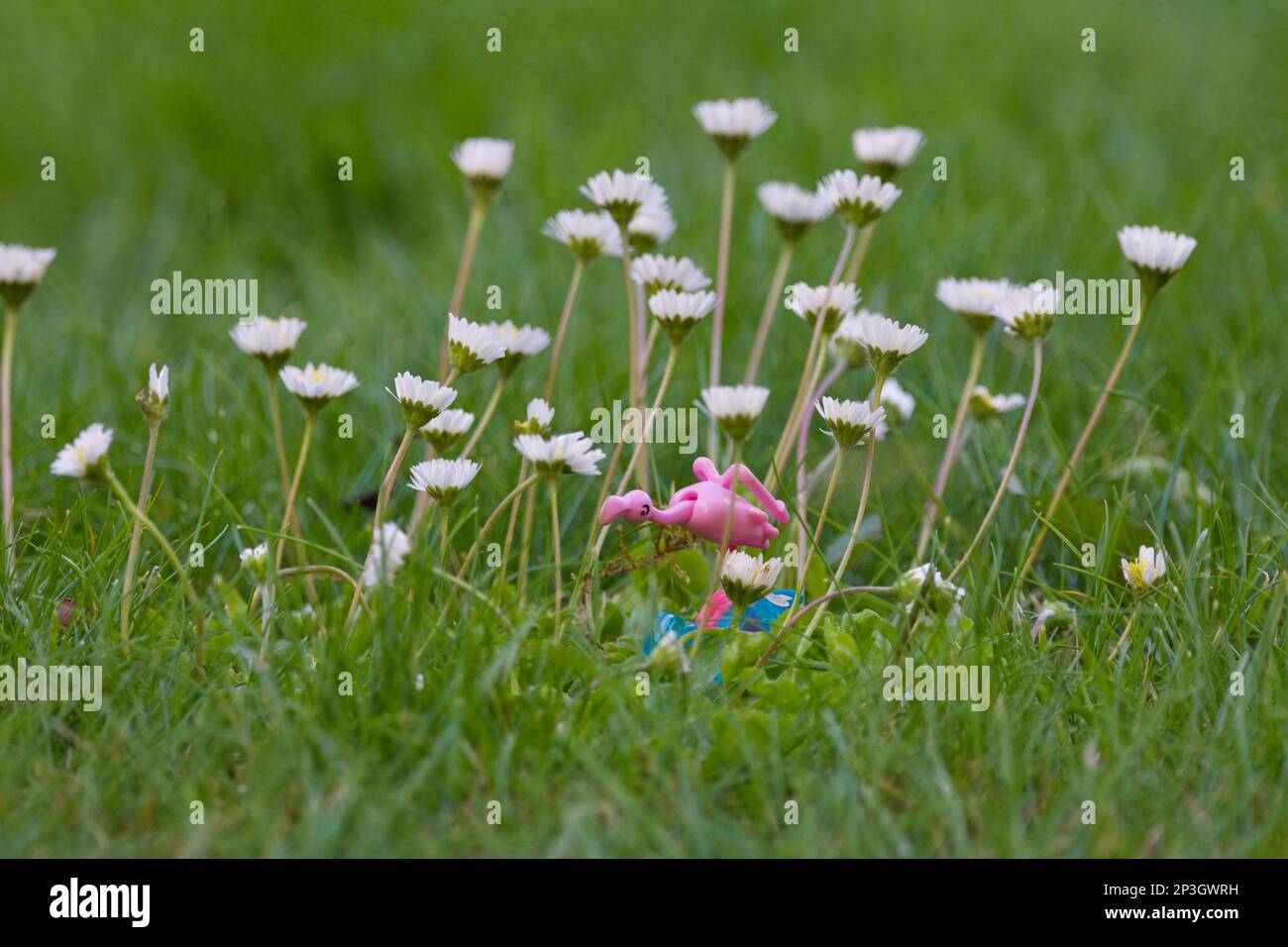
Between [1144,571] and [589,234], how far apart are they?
1040 millimetres

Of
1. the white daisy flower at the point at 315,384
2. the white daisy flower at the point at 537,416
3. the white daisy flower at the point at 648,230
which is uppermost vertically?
the white daisy flower at the point at 648,230

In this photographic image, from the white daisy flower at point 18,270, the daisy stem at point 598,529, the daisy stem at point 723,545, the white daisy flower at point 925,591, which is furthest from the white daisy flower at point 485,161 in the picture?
the white daisy flower at point 925,591

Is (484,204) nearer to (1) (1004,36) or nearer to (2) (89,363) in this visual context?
(2) (89,363)

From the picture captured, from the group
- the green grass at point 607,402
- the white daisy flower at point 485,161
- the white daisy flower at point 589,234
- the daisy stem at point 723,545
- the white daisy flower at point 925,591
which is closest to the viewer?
the green grass at point 607,402

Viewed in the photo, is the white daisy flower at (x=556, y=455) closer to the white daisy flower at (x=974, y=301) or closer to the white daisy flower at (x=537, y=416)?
the white daisy flower at (x=537, y=416)

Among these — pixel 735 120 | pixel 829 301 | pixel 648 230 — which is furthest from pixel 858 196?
pixel 648 230

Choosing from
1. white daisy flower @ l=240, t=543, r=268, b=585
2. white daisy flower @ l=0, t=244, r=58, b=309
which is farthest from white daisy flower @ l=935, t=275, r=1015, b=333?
white daisy flower @ l=0, t=244, r=58, b=309

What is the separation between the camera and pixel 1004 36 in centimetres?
540

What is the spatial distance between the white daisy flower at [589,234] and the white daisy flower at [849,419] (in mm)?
570

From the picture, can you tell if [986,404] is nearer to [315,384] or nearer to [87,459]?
[315,384]

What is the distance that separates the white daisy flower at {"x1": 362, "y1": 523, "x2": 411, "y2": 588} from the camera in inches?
74.4

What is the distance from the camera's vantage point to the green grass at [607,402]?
1.76 metres

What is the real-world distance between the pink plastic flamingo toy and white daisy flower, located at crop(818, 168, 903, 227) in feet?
1.64

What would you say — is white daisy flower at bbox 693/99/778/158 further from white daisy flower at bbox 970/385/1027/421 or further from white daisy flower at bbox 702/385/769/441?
white daisy flower at bbox 702/385/769/441
